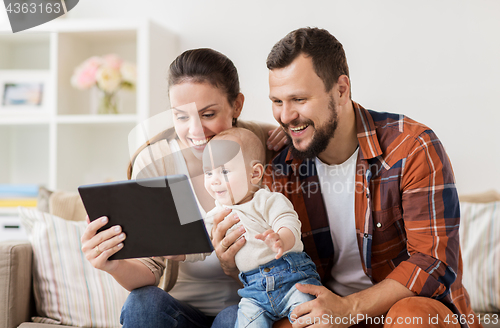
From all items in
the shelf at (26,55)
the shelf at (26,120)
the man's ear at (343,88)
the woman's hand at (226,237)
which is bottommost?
the woman's hand at (226,237)

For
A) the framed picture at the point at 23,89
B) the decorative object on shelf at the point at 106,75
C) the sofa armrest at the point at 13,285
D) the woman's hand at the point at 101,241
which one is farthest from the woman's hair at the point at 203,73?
the framed picture at the point at 23,89

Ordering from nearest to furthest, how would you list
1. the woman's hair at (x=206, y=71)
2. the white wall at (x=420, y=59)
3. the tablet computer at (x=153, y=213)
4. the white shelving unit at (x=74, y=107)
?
the tablet computer at (x=153, y=213) → the woman's hair at (x=206, y=71) → the white wall at (x=420, y=59) → the white shelving unit at (x=74, y=107)

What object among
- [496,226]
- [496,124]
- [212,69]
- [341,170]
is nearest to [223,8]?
[212,69]

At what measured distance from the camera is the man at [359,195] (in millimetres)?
Answer: 1052

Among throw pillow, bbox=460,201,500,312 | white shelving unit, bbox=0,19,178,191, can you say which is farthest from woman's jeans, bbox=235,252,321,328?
white shelving unit, bbox=0,19,178,191

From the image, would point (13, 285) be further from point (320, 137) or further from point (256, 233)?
point (320, 137)

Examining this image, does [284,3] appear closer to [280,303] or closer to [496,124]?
[496,124]

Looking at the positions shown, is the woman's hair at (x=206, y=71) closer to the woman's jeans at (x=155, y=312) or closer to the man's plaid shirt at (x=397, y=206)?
the man's plaid shirt at (x=397, y=206)

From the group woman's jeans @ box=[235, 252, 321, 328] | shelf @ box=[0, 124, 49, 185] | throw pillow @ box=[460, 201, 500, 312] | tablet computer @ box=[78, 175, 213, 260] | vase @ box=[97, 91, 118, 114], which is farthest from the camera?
shelf @ box=[0, 124, 49, 185]

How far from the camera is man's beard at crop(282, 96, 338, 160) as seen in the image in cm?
123

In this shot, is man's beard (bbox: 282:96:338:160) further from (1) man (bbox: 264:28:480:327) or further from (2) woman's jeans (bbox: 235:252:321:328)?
(2) woman's jeans (bbox: 235:252:321:328)

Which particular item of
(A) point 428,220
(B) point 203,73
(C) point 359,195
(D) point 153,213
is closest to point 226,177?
(D) point 153,213

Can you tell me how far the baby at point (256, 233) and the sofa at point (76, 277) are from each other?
2.07 ft

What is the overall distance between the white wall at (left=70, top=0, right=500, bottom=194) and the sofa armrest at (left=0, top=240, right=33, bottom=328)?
1.02 m
